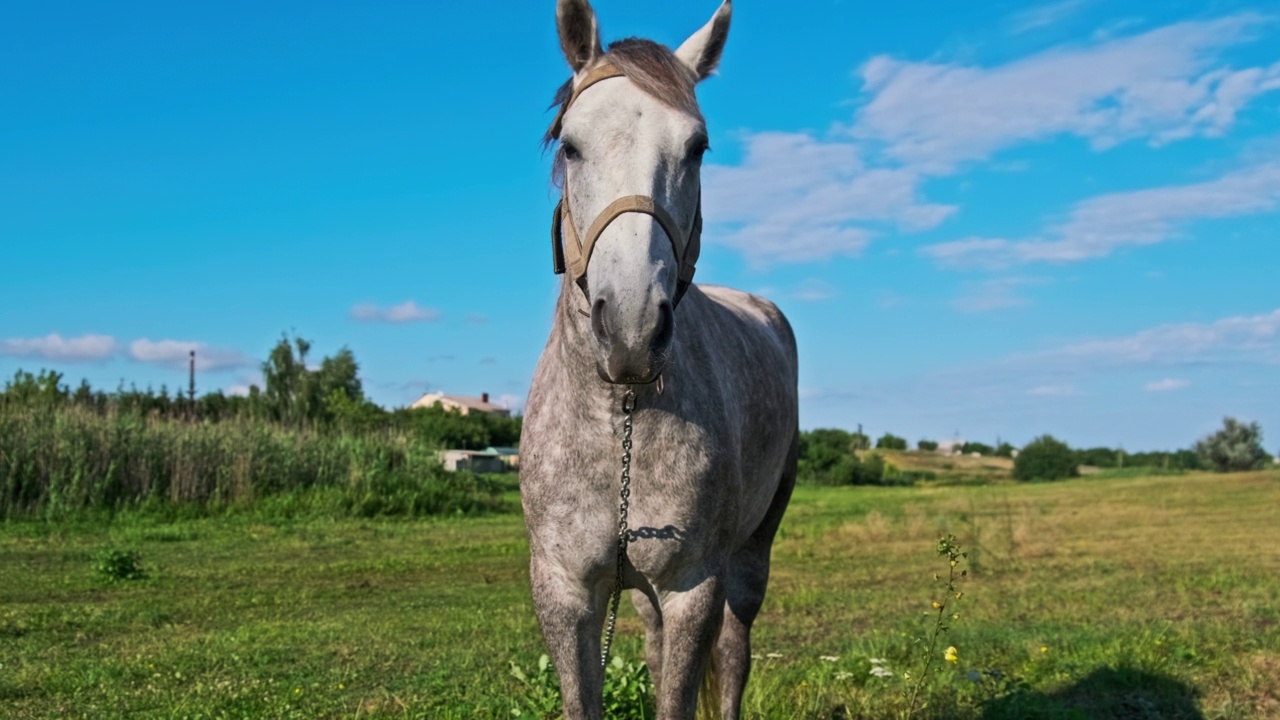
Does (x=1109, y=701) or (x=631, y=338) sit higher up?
(x=631, y=338)

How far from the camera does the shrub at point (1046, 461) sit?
45.2 m

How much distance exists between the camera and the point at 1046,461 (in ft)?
149

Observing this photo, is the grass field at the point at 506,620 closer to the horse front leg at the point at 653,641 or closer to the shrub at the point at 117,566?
the shrub at the point at 117,566

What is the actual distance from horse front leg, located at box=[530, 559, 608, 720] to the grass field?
180cm

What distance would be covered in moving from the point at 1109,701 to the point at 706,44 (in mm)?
4134

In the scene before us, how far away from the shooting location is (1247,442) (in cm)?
4781

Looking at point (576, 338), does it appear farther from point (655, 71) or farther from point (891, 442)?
point (891, 442)

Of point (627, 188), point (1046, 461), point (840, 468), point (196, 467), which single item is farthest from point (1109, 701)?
point (1046, 461)

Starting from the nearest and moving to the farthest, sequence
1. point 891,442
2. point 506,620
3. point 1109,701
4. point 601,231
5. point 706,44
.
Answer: point 601,231, point 706,44, point 1109,701, point 506,620, point 891,442

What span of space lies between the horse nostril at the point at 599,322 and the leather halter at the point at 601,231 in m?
0.18

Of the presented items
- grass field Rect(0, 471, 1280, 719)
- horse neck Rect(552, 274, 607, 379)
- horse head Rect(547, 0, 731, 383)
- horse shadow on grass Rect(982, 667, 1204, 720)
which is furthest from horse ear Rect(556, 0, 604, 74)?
horse shadow on grass Rect(982, 667, 1204, 720)

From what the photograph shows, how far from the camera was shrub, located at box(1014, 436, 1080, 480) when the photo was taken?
148ft

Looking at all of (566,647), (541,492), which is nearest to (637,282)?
(541,492)

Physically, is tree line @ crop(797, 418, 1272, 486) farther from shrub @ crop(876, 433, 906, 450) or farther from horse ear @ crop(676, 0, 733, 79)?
horse ear @ crop(676, 0, 733, 79)
